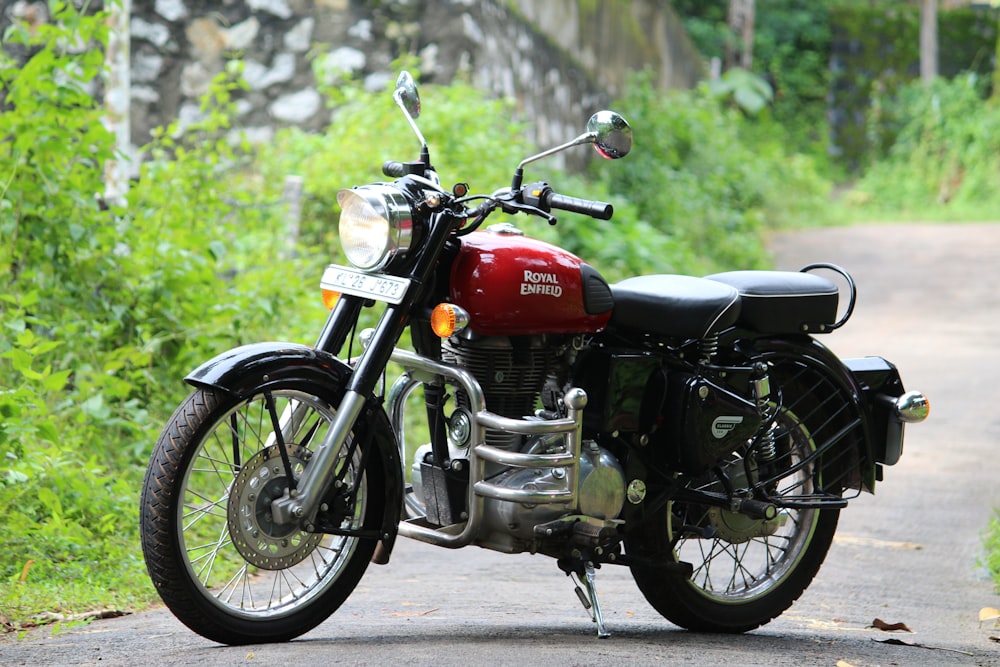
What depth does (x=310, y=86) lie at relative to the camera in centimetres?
937

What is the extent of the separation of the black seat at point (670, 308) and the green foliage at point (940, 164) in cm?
1560

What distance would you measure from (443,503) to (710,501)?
87cm

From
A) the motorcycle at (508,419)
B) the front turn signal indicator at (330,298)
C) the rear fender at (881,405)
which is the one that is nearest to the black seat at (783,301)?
the motorcycle at (508,419)

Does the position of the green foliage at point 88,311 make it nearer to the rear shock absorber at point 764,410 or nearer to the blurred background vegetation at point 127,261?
the blurred background vegetation at point 127,261

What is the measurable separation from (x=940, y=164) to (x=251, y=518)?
18.8 m

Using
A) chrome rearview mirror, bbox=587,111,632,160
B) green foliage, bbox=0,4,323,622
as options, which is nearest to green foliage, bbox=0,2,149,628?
green foliage, bbox=0,4,323,622

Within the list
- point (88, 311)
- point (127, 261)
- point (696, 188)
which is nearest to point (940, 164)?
point (696, 188)

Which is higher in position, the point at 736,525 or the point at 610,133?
the point at 610,133

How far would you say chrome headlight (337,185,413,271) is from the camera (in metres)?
3.55

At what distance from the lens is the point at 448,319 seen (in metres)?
3.58

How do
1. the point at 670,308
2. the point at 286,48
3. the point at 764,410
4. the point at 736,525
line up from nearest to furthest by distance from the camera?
the point at 670,308 < the point at 764,410 < the point at 736,525 < the point at 286,48

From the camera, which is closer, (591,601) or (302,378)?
(302,378)

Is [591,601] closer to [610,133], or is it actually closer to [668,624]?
[668,624]

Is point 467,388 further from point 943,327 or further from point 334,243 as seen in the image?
point 943,327
